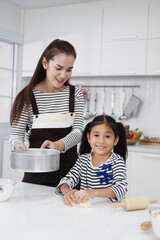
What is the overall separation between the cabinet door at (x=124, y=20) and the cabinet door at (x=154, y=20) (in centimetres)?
5

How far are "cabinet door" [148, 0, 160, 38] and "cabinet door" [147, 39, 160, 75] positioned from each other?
Answer: 64 mm

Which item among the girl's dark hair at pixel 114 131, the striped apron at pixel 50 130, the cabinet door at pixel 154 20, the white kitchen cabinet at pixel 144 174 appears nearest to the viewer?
the girl's dark hair at pixel 114 131

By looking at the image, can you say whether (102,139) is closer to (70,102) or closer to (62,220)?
(70,102)

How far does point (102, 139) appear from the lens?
142cm

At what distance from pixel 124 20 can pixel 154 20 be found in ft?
0.98

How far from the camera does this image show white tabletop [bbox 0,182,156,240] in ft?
3.02

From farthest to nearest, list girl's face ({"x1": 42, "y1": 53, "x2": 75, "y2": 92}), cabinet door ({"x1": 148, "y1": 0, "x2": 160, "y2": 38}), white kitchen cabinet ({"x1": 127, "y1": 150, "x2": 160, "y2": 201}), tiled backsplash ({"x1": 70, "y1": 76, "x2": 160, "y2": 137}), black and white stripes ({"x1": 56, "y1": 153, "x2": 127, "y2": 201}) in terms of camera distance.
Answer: tiled backsplash ({"x1": 70, "y1": 76, "x2": 160, "y2": 137}) < cabinet door ({"x1": 148, "y1": 0, "x2": 160, "y2": 38}) < white kitchen cabinet ({"x1": 127, "y1": 150, "x2": 160, "y2": 201}) < girl's face ({"x1": 42, "y1": 53, "x2": 75, "y2": 92}) < black and white stripes ({"x1": 56, "y1": 153, "x2": 127, "y2": 201})

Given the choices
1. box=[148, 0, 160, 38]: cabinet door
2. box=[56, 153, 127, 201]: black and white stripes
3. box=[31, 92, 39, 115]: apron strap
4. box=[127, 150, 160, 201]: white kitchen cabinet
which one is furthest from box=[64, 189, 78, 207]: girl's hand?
box=[148, 0, 160, 38]: cabinet door

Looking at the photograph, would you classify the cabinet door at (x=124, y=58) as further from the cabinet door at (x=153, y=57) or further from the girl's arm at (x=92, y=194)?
the girl's arm at (x=92, y=194)

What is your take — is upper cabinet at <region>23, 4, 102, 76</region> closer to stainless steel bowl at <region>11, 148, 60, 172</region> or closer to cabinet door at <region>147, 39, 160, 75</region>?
cabinet door at <region>147, 39, 160, 75</region>

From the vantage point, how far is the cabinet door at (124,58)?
3.15m

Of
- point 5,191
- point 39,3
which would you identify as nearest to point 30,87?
point 5,191

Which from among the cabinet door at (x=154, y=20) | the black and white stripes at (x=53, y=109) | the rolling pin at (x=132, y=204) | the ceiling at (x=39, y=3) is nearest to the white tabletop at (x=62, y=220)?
the rolling pin at (x=132, y=204)

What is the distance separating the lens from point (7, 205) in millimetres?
1201
